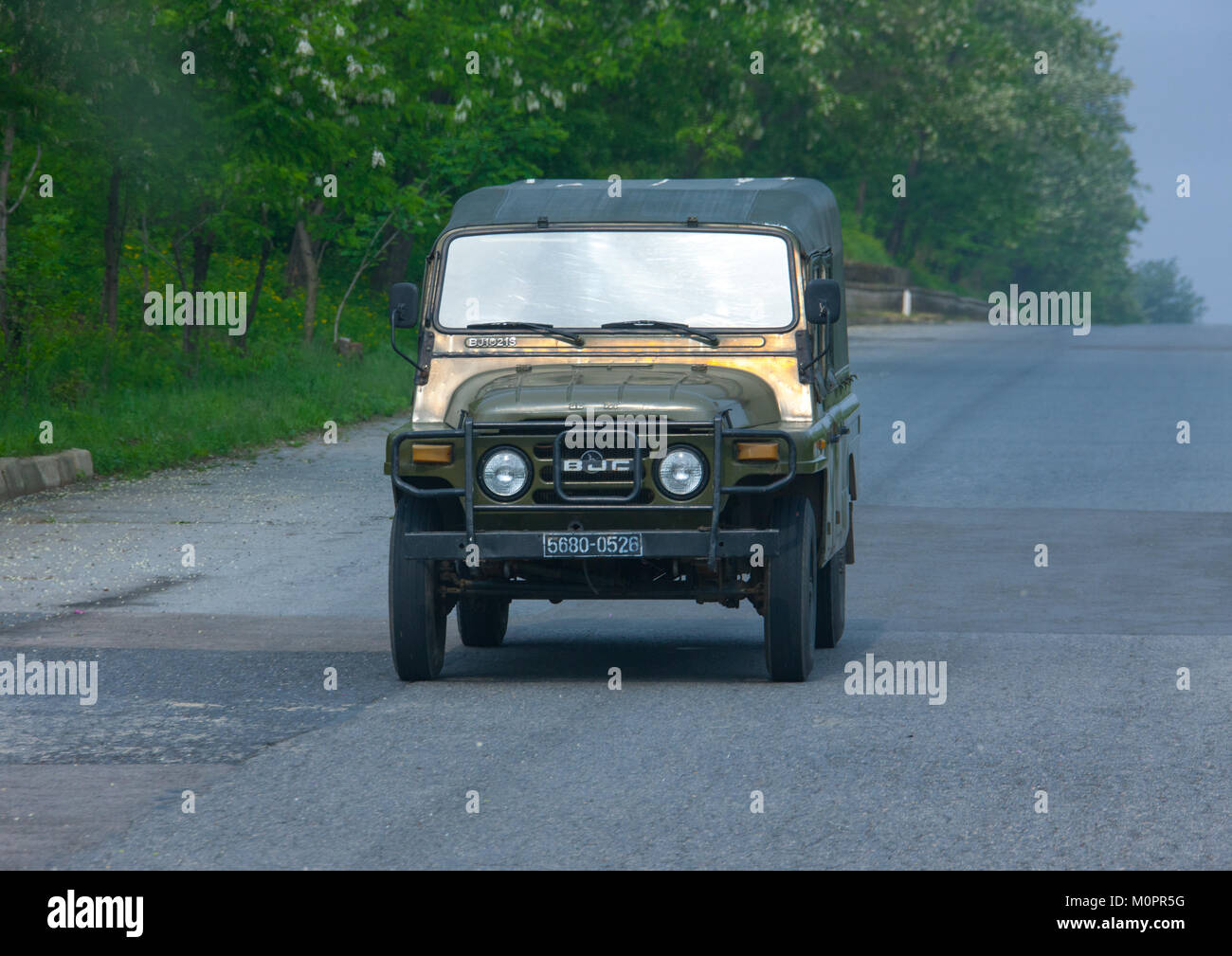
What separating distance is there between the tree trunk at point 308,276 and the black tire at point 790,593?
23377mm

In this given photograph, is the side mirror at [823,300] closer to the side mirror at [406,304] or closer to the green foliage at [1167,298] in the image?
the side mirror at [406,304]

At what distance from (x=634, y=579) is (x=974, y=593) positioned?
4.44 metres

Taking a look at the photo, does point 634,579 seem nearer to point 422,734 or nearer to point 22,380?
point 422,734

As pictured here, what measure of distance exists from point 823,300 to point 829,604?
1.76 m

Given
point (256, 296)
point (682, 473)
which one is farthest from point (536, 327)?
point (256, 296)

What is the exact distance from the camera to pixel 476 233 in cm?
1028

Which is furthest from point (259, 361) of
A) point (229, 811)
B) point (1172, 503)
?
point (229, 811)

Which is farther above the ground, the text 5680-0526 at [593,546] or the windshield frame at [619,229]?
the windshield frame at [619,229]

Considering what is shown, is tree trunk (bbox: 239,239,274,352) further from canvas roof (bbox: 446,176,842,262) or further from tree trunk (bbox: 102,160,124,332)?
canvas roof (bbox: 446,176,842,262)

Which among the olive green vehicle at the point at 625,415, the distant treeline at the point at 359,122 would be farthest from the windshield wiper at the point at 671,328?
the distant treeline at the point at 359,122

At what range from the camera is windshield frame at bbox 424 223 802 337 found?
32.6 feet

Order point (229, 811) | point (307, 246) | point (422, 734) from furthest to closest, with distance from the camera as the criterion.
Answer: point (307, 246) < point (422, 734) < point (229, 811)

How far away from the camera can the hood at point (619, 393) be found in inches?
348

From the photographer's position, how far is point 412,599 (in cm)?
909
